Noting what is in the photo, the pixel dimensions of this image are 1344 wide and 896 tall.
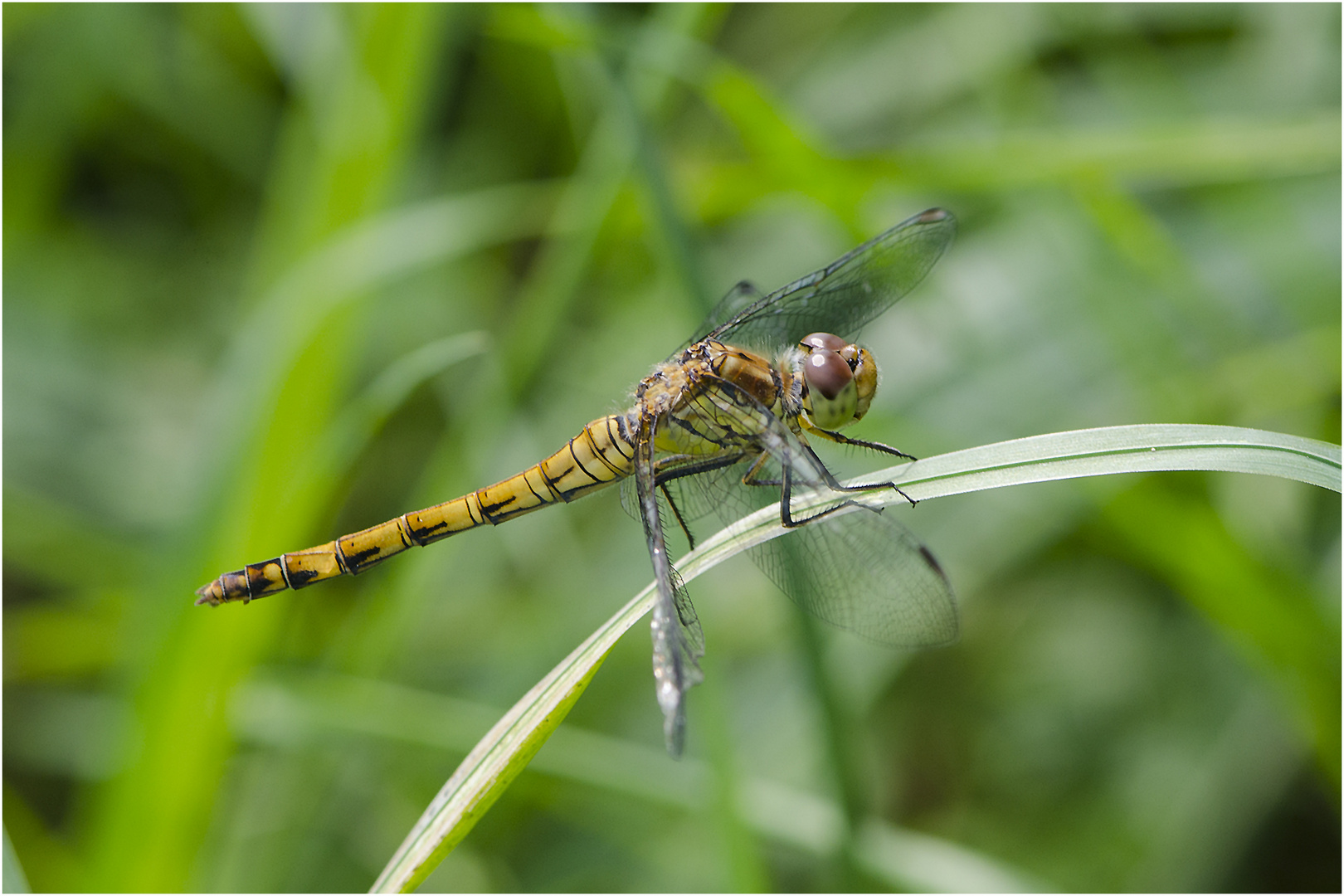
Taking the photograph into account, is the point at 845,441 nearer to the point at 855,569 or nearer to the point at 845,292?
the point at 855,569

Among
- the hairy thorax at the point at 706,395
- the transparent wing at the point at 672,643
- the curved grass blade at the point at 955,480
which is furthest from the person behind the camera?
the hairy thorax at the point at 706,395

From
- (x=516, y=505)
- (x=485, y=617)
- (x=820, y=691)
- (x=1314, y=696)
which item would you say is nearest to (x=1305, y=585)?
(x=1314, y=696)

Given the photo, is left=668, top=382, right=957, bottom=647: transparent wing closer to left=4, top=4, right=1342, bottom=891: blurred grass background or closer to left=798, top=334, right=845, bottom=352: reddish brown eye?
left=4, top=4, right=1342, bottom=891: blurred grass background

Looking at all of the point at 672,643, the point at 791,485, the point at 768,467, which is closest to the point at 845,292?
the point at 768,467

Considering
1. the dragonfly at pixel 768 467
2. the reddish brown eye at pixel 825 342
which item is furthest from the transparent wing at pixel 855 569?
the reddish brown eye at pixel 825 342

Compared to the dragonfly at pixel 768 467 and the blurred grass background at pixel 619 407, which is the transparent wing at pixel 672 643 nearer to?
the dragonfly at pixel 768 467

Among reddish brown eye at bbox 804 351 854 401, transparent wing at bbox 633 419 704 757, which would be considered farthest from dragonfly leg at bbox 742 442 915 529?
transparent wing at bbox 633 419 704 757
